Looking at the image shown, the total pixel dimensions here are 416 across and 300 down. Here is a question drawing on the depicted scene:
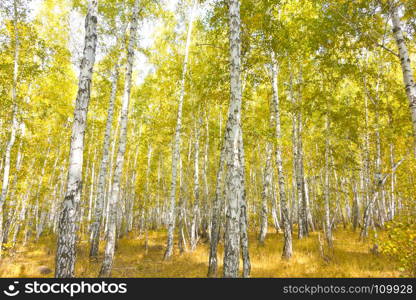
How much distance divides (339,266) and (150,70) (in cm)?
1766

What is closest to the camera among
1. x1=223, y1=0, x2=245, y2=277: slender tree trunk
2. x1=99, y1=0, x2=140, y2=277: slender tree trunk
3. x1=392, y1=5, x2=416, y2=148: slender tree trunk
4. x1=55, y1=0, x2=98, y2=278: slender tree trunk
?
x1=55, y1=0, x2=98, y2=278: slender tree trunk

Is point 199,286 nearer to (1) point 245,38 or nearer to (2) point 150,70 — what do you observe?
(1) point 245,38

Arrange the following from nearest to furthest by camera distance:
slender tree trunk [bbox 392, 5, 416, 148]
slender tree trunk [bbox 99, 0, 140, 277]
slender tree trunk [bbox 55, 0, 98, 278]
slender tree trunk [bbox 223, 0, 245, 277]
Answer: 1. slender tree trunk [bbox 55, 0, 98, 278]
2. slender tree trunk [bbox 223, 0, 245, 277]
3. slender tree trunk [bbox 392, 5, 416, 148]
4. slender tree trunk [bbox 99, 0, 140, 277]

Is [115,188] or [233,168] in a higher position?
[233,168]

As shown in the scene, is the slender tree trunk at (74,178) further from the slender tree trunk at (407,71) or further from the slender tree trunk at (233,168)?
the slender tree trunk at (407,71)

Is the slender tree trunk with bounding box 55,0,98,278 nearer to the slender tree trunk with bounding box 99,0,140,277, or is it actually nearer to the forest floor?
Result: the slender tree trunk with bounding box 99,0,140,277

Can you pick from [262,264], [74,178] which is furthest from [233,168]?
[262,264]

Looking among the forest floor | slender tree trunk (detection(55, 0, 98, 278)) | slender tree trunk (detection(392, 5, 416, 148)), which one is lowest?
the forest floor

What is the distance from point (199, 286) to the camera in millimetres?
4355

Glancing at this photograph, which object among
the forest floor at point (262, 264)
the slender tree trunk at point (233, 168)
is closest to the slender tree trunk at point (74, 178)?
the slender tree trunk at point (233, 168)

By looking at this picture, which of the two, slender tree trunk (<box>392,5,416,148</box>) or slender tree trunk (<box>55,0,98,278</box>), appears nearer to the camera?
slender tree trunk (<box>55,0,98,278</box>)

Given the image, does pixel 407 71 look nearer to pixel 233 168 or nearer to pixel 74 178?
pixel 233 168

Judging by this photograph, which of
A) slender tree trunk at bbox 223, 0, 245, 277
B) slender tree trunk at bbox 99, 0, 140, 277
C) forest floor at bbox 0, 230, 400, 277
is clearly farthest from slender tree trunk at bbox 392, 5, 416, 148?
slender tree trunk at bbox 99, 0, 140, 277

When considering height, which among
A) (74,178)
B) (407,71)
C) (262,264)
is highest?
(407,71)
